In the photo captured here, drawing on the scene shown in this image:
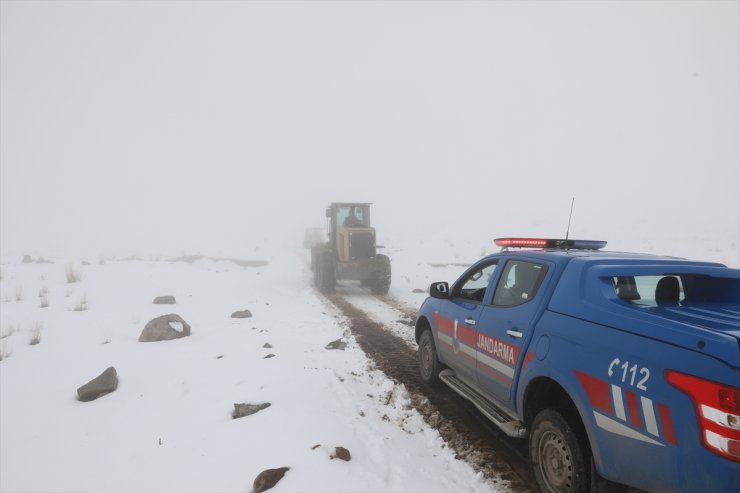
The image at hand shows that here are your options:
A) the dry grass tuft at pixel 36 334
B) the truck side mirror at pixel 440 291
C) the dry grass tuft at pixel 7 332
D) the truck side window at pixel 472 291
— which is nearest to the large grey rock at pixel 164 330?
the dry grass tuft at pixel 36 334

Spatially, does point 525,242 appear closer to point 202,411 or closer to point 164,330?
point 202,411

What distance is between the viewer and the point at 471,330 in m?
4.25

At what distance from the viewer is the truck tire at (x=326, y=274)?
44.1ft

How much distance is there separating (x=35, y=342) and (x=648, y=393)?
368 inches

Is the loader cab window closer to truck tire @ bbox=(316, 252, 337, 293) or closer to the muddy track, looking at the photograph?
truck tire @ bbox=(316, 252, 337, 293)

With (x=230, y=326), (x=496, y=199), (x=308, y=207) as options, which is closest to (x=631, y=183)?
(x=496, y=199)

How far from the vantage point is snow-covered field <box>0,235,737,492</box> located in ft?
11.9

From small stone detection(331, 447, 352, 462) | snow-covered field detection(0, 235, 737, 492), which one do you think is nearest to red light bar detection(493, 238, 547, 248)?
snow-covered field detection(0, 235, 737, 492)

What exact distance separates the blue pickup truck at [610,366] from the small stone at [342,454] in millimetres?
1323

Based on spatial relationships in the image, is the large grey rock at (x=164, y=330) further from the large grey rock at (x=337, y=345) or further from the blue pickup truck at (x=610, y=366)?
the blue pickup truck at (x=610, y=366)

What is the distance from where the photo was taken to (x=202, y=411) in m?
4.82

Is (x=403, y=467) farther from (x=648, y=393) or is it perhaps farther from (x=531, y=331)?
(x=648, y=393)

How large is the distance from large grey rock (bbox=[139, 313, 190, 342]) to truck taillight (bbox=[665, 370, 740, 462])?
779cm

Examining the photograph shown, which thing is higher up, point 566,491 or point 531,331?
point 531,331
